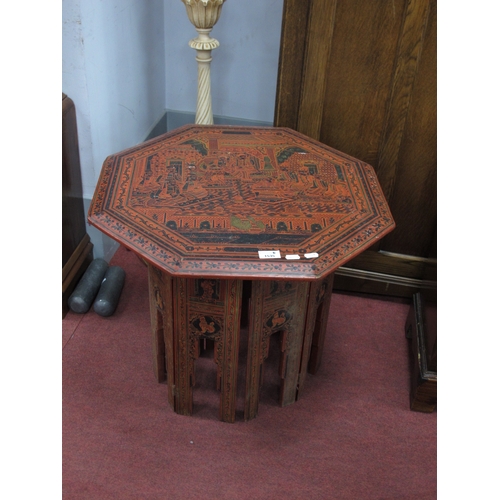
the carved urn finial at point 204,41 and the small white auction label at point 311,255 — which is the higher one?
the carved urn finial at point 204,41

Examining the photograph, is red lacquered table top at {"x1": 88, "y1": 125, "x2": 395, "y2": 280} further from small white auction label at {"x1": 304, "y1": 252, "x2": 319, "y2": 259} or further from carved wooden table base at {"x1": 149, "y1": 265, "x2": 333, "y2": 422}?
carved wooden table base at {"x1": 149, "y1": 265, "x2": 333, "y2": 422}

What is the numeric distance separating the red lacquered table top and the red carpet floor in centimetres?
97

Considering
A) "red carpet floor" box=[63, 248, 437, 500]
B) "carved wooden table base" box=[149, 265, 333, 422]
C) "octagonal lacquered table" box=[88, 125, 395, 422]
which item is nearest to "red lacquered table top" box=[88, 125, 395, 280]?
"octagonal lacquered table" box=[88, 125, 395, 422]

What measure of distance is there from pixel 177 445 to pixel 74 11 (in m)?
2.10

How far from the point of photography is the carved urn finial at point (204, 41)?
123 inches

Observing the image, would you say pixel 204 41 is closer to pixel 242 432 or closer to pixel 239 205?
pixel 239 205

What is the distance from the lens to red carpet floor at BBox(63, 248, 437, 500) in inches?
98.2

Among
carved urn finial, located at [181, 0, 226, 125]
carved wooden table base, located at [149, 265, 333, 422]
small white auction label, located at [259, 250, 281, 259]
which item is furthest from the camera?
carved urn finial, located at [181, 0, 226, 125]

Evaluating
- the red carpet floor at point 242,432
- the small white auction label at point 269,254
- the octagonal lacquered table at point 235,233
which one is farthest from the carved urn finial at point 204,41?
the small white auction label at point 269,254

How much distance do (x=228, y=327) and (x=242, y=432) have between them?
0.58 m

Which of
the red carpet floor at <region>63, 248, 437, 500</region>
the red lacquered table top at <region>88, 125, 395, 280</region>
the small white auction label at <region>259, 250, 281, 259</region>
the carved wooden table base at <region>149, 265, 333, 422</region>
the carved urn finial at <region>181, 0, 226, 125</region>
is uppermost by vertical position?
the carved urn finial at <region>181, 0, 226, 125</region>

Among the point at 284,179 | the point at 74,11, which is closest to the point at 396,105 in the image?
the point at 284,179

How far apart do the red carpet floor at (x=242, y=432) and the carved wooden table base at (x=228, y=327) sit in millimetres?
124

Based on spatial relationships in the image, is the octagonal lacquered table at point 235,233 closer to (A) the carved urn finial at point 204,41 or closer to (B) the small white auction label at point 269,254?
(B) the small white auction label at point 269,254
